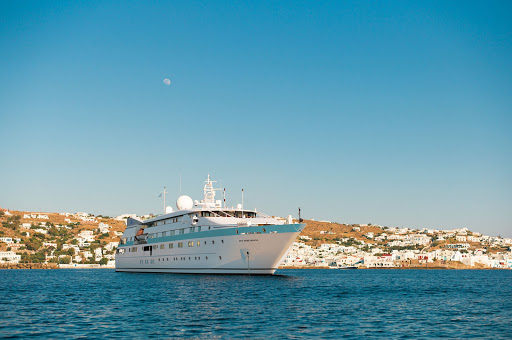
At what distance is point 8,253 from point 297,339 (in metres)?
195

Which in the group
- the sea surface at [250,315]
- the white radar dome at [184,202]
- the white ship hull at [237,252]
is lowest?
the sea surface at [250,315]

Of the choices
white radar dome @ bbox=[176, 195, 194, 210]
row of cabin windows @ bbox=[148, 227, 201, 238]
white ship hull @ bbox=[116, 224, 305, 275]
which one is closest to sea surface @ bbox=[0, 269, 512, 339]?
white ship hull @ bbox=[116, 224, 305, 275]

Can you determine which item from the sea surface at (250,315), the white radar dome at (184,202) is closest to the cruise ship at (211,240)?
the white radar dome at (184,202)

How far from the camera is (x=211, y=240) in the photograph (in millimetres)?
69875

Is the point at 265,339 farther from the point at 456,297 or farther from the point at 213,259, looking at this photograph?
the point at 213,259

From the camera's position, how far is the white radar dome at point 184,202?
94500 millimetres

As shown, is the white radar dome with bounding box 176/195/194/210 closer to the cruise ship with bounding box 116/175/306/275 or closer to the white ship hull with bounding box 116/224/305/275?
the cruise ship with bounding box 116/175/306/275

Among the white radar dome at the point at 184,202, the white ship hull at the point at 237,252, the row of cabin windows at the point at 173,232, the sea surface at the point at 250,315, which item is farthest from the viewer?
the white radar dome at the point at 184,202

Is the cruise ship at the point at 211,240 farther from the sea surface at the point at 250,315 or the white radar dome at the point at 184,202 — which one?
the sea surface at the point at 250,315

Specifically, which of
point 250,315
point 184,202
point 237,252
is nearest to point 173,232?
point 184,202

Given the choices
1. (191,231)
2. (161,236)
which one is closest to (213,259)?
(191,231)

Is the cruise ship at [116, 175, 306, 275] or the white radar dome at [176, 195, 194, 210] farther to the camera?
the white radar dome at [176, 195, 194, 210]

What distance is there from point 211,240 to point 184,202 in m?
26.4

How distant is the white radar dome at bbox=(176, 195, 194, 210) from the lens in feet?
310
